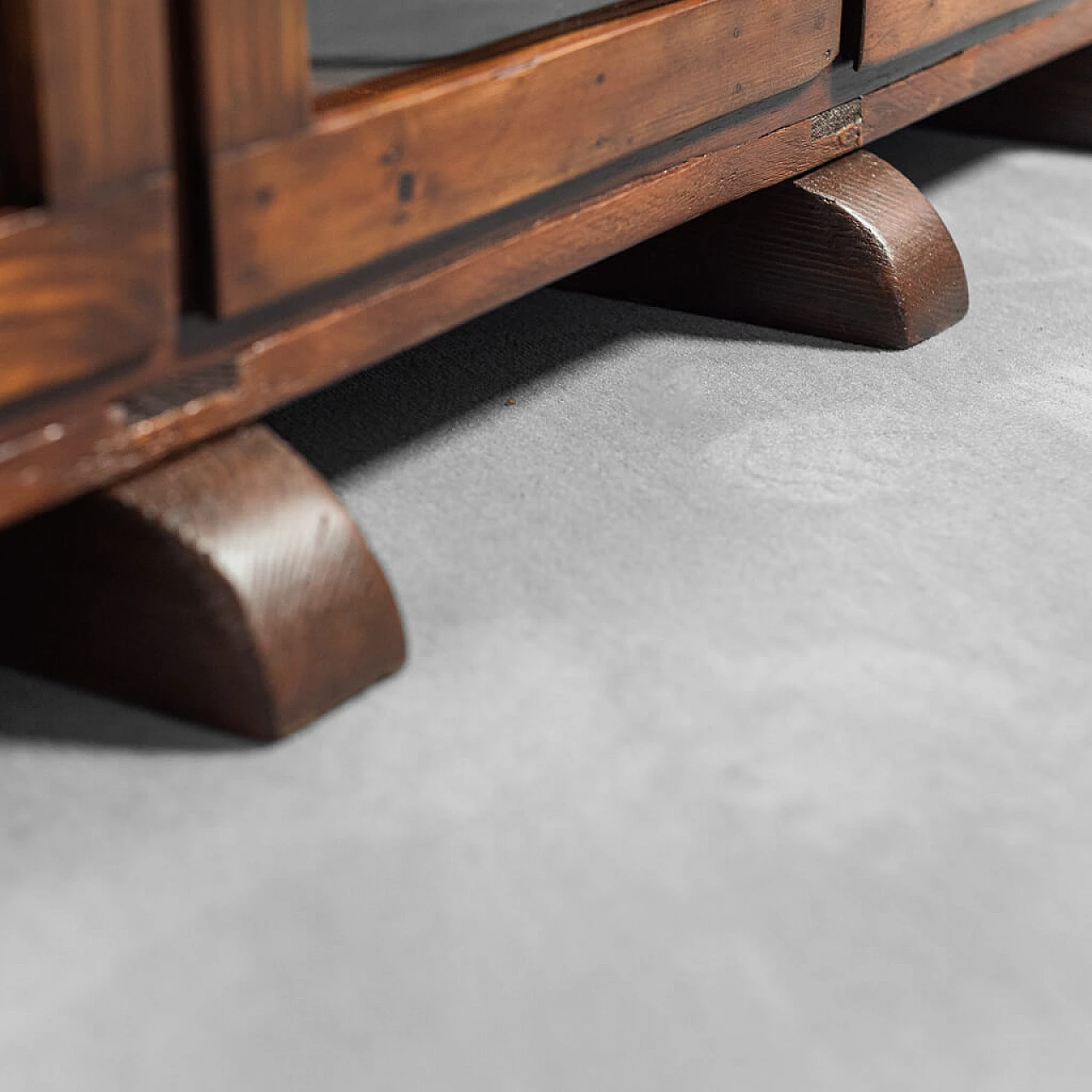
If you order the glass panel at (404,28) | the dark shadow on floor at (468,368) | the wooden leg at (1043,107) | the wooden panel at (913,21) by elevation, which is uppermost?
the glass panel at (404,28)

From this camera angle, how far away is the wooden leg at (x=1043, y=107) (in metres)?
1.96

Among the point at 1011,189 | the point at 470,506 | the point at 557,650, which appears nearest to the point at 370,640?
the point at 557,650

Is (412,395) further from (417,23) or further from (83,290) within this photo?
(83,290)

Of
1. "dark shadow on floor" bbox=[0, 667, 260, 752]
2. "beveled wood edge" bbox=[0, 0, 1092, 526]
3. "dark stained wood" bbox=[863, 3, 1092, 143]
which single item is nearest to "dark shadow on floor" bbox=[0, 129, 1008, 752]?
"dark shadow on floor" bbox=[0, 667, 260, 752]

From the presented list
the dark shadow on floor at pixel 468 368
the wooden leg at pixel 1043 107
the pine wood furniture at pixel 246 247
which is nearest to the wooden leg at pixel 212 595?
the pine wood furniture at pixel 246 247

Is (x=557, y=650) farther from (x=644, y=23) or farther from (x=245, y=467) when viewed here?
(x=644, y=23)

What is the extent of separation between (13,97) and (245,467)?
22 centimetres

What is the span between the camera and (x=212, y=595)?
815 mm

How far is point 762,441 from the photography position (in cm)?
120

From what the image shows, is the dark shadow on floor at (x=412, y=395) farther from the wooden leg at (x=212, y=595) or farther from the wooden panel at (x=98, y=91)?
the wooden panel at (x=98, y=91)

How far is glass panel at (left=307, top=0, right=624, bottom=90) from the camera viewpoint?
0.89m

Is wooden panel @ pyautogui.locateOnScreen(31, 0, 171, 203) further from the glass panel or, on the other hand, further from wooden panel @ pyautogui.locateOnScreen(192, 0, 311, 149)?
the glass panel

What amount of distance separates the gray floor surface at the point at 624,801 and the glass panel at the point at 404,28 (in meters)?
0.29

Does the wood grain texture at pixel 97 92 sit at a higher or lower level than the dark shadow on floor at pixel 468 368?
higher
